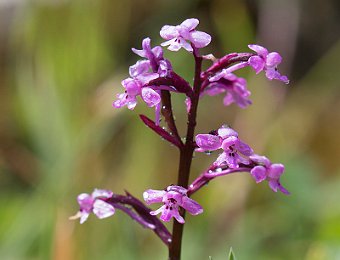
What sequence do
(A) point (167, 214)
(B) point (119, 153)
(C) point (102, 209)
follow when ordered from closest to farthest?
1. (A) point (167, 214)
2. (C) point (102, 209)
3. (B) point (119, 153)

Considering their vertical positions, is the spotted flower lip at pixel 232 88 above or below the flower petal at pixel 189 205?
above

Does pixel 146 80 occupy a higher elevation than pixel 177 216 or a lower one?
higher

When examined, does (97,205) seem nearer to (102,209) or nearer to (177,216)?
(102,209)

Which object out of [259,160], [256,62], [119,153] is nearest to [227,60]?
[256,62]

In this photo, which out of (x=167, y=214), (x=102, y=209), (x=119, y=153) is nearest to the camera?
(x=167, y=214)

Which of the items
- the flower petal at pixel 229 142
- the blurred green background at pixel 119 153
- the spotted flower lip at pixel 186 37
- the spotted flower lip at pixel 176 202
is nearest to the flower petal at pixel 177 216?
the spotted flower lip at pixel 176 202

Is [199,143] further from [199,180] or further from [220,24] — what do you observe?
[220,24]

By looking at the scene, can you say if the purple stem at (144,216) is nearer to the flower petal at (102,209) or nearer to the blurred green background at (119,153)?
the flower petal at (102,209)

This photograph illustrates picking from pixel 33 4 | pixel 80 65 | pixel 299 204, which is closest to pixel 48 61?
pixel 80 65
